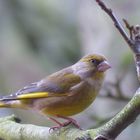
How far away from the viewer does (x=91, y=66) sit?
3305 millimetres

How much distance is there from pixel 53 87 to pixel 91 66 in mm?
260

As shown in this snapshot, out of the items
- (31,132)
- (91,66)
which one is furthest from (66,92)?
(31,132)

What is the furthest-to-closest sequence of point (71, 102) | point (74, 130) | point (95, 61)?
point (95, 61)
point (71, 102)
point (74, 130)

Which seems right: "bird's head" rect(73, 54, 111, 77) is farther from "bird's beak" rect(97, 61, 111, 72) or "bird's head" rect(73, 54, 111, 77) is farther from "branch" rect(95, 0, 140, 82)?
"branch" rect(95, 0, 140, 82)

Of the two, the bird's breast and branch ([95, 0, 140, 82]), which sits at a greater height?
branch ([95, 0, 140, 82])

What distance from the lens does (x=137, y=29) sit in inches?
78.8

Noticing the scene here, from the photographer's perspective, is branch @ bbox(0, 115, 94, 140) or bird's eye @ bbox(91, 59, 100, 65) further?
bird's eye @ bbox(91, 59, 100, 65)

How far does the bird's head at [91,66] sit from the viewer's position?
323 cm

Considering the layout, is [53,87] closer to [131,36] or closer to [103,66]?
[103,66]

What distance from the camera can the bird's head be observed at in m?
3.23

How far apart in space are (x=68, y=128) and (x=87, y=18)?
3446mm

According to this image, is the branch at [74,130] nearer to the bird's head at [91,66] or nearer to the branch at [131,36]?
the branch at [131,36]

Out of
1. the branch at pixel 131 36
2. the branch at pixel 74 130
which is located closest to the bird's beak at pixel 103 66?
the branch at pixel 74 130

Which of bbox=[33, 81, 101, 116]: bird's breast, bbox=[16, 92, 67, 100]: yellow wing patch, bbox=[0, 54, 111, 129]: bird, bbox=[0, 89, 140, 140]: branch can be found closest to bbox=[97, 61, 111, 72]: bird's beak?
bbox=[0, 54, 111, 129]: bird
